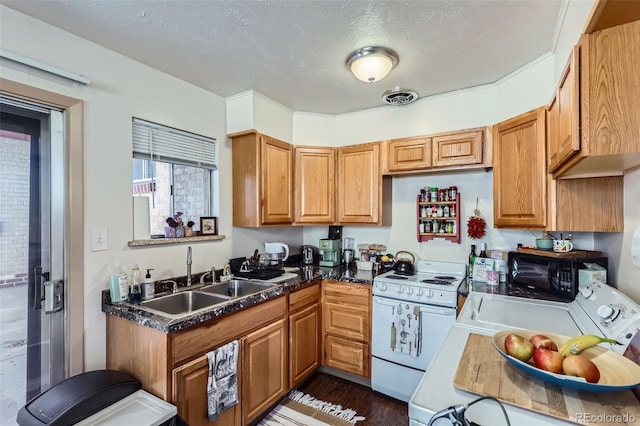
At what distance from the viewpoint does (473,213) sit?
2609 mm

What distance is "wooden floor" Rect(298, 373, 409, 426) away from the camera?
2117 mm

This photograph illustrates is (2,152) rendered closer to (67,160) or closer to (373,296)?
(67,160)

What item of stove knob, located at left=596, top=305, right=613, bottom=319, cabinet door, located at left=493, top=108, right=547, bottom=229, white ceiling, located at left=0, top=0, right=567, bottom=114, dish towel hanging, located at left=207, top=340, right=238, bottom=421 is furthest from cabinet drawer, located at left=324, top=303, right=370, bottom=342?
white ceiling, located at left=0, top=0, right=567, bottom=114

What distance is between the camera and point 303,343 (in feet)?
8.01

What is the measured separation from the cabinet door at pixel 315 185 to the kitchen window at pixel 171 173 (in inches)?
31.1

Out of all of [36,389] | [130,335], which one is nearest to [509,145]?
[130,335]

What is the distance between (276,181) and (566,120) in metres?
2.04

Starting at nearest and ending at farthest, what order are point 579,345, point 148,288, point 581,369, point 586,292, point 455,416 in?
1. point 455,416
2. point 581,369
3. point 579,345
4. point 586,292
5. point 148,288

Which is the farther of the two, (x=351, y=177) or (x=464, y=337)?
(x=351, y=177)

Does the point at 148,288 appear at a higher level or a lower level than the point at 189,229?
lower

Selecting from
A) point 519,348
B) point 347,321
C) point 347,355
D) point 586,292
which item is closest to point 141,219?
point 347,321

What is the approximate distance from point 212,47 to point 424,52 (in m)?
1.32

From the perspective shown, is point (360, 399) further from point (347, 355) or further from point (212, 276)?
point (212, 276)

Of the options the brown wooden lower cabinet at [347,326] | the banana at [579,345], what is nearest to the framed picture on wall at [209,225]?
the brown wooden lower cabinet at [347,326]
